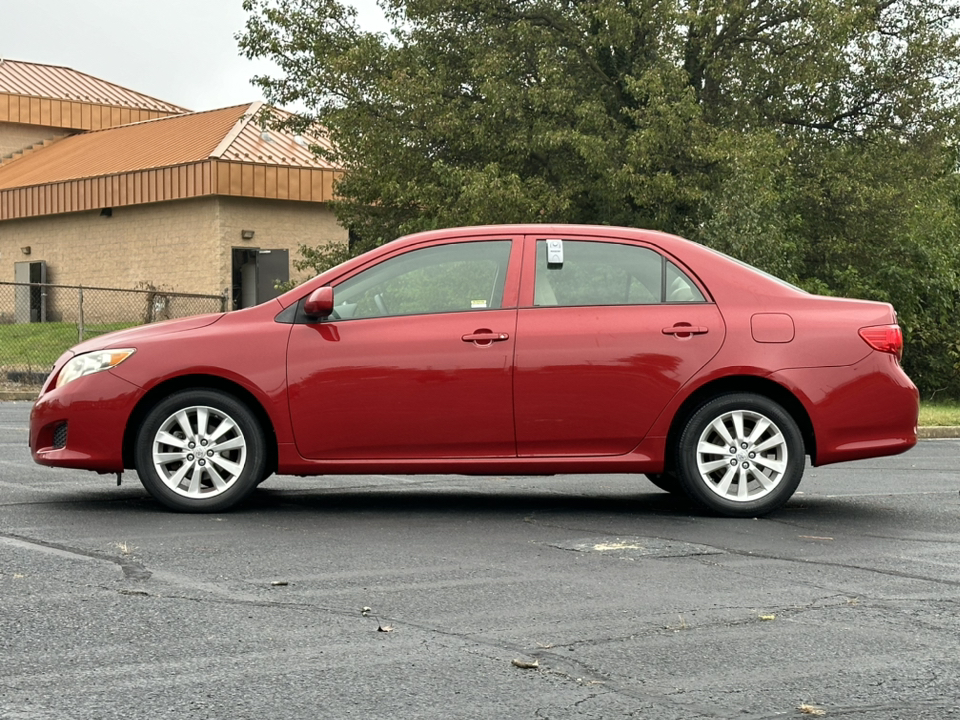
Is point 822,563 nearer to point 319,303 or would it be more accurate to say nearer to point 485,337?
point 485,337

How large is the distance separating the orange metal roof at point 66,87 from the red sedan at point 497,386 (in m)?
42.0

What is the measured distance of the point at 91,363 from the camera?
8.62m

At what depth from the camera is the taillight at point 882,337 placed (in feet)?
28.5

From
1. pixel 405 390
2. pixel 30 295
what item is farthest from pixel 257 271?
pixel 405 390

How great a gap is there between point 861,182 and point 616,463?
776 inches

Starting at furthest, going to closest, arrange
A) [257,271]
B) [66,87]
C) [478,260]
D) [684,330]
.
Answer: [66,87]
[257,271]
[478,260]
[684,330]

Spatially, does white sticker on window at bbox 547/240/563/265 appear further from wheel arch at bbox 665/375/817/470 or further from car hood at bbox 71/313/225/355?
car hood at bbox 71/313/225/355

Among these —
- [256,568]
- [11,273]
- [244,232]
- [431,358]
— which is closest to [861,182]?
[244,232]

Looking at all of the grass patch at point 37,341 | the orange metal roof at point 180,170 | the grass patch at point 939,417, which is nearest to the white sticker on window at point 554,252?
the grass patch at point 939,417

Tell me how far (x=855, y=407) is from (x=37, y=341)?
1032 inches

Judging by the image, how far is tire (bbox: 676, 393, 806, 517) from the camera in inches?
338

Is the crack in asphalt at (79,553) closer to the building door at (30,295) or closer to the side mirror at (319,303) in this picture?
the side mirror at (319,303)

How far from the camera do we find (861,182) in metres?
26.8

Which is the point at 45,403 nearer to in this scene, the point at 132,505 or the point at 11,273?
the point at 132,505
